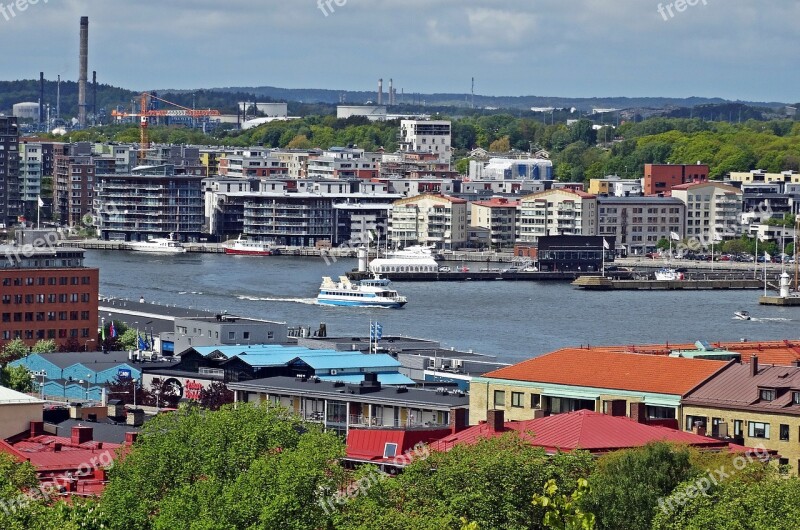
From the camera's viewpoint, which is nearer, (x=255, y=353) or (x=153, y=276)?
(x=255, y=353)

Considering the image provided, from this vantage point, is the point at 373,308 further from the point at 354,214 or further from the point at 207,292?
the point at 354,214

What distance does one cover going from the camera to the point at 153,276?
48469 mm

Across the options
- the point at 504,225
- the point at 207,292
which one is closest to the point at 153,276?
the point at 207,292

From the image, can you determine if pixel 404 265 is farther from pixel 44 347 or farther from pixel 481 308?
pixel 44 347

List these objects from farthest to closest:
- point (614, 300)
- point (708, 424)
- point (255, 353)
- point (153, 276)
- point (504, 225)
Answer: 1. point (504, 225)
2. point (153, 276)
3. point (614, 300)
4. point (255, 353)
5. point (708, 424)

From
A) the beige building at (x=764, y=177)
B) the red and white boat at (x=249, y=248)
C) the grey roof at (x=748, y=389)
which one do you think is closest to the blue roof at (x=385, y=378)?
the grey roof at (x=748, y=389)

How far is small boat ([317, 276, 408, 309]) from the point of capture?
139 feet

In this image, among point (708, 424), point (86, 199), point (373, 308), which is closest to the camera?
point (708, 424)

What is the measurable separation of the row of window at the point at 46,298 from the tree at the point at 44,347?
107 cm

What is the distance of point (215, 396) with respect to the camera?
20531 millimetres

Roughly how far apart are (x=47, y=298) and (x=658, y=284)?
22.3m

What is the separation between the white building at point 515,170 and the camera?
239 feet

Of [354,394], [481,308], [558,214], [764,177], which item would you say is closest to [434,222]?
[558,214]

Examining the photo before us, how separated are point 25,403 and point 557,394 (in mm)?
3739
